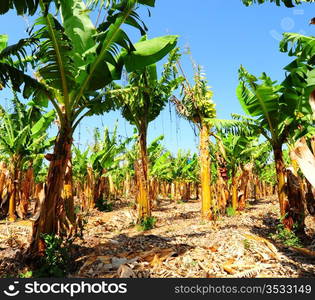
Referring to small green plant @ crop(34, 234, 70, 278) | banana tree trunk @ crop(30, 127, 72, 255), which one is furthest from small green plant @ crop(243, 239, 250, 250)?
banana tree trunk @ crop(30, 127, 72, 255)

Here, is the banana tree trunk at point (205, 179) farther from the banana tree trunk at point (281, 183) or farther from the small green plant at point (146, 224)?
the banana tree trunk at point (281, 183)

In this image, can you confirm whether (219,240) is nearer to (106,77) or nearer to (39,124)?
(106,77)

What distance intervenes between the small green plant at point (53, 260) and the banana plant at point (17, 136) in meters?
6.24

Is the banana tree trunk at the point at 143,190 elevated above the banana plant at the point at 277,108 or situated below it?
below

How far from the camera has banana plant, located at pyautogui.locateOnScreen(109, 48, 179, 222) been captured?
31.1 feet

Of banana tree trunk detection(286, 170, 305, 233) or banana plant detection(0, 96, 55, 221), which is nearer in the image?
banana tree trunk detection(286, 170, 305, 233)

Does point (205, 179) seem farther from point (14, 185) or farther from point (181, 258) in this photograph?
point (14, 185)

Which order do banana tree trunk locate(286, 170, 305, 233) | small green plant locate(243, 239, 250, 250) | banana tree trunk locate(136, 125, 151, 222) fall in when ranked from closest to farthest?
small green plant locate(243, 239, 250, 250), banana tree trunk locate(286, 170, 305, 233), banana tree trunk locate(136, 125, 151, 222)

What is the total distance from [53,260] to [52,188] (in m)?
1.24

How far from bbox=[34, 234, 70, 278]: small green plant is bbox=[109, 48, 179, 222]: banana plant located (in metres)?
4.47

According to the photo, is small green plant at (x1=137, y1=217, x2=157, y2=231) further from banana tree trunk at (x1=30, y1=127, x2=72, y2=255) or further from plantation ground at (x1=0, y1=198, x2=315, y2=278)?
banana tree trunk at (x1=30, y1=127, x2=72, y2=255)

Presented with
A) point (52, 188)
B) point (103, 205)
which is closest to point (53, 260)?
point (52, 188)

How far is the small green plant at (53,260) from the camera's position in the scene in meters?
4.91

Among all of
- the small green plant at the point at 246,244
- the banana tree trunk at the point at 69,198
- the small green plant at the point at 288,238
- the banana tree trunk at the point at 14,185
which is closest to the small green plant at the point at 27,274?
the banana tree trunk at the point at 69,198
